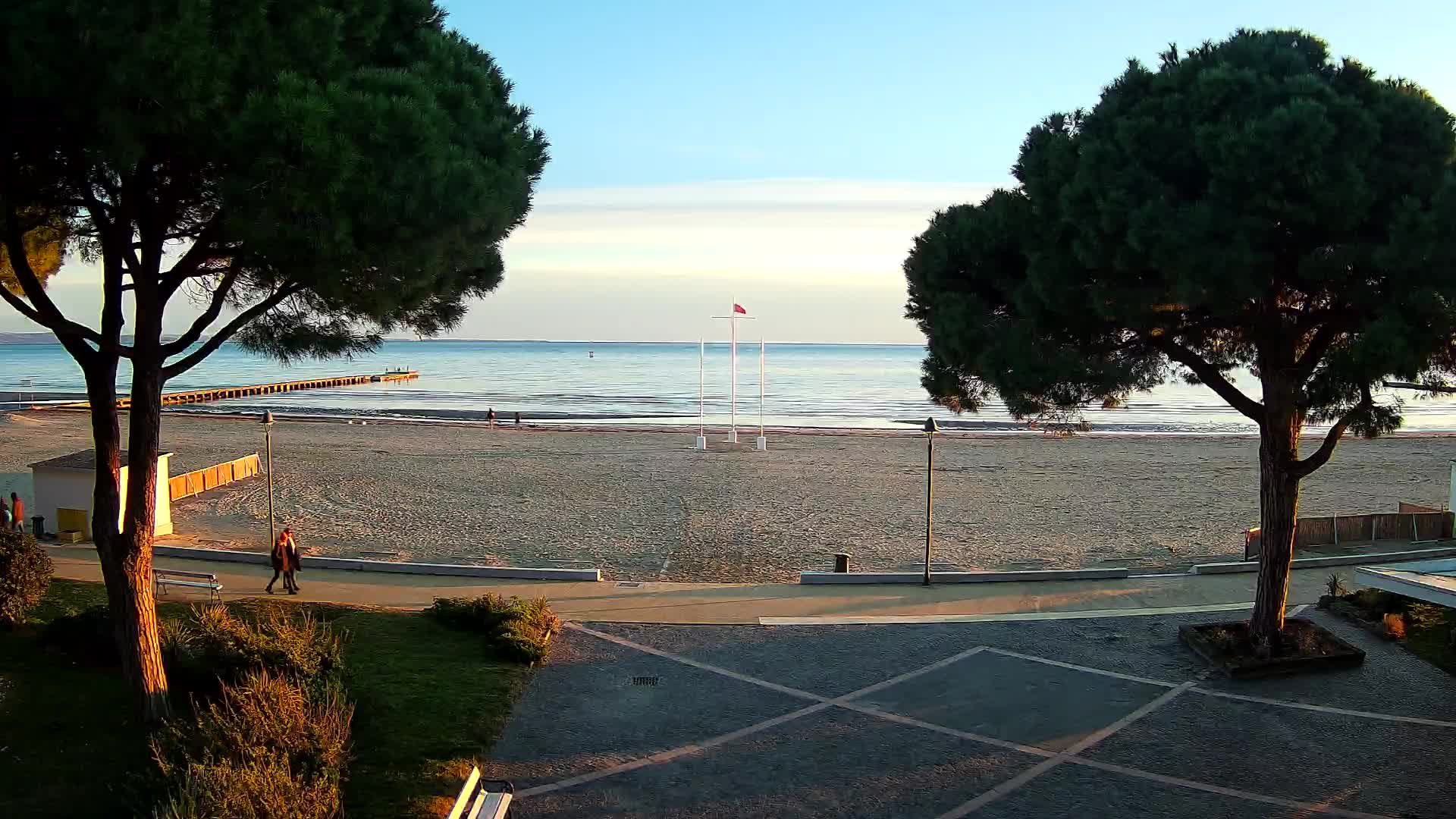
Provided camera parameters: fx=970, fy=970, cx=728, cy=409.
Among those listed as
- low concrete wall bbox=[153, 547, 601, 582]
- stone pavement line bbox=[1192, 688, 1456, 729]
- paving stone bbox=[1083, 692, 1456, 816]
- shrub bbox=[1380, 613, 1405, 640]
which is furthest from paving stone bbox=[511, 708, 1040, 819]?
low concrete wall bbox=[153, 547, 601, 582]

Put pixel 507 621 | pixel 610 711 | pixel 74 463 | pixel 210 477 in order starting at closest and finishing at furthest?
pixel 610 711
pixel 507 621
pixel 74 463
pixel 210 477

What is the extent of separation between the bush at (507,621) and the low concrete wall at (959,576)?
5131 mm

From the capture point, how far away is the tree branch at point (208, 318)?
9.00m

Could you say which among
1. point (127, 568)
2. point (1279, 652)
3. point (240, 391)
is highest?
point (240, 391)

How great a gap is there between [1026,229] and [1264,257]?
2.87 meters

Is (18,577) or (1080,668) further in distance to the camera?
(1080,668)

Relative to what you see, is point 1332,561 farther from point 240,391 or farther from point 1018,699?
point 240,391

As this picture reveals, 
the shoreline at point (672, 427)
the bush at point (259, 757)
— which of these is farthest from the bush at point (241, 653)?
the shoreline at point (672, 427)

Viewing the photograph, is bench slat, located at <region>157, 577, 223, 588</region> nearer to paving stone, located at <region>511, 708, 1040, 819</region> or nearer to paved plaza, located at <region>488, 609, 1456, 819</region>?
paved plaza, located at <region>488, 609, 1456, 819</region>

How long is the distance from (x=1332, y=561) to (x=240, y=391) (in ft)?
253

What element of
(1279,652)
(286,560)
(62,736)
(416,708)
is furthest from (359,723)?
(1279,652)

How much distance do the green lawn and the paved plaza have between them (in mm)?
586

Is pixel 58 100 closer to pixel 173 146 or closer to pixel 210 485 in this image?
pixel 173 146

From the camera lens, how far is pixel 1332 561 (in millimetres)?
18688
